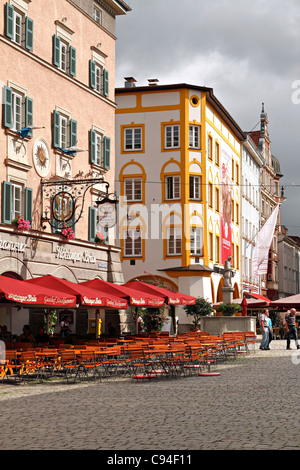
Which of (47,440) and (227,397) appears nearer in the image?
(47,440)

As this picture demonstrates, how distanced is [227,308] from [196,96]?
1947 cm

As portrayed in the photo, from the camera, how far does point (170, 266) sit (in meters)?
52.9

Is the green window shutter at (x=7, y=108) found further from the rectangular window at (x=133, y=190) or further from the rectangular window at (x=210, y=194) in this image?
the rectangular window at (x=210, y=194)

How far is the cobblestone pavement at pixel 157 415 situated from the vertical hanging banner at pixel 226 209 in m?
39.6

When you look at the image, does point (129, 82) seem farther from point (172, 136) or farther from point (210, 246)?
point (210, 246)

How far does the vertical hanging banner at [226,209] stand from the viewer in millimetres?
59750

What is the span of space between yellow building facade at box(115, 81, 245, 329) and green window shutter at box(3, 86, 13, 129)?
25.7 m

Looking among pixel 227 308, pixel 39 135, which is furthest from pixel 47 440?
pixel 227 308

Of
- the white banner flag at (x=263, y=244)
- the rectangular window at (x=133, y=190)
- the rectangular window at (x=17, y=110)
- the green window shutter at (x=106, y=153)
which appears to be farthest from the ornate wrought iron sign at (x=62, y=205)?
the white banner flag at (x=263, y=244)

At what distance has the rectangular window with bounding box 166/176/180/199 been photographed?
176 feet

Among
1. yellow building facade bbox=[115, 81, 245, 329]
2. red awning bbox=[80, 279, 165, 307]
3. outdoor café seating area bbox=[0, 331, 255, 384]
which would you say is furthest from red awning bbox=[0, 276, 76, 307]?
yellow building facade bbox=[115, 81, 245, 329]

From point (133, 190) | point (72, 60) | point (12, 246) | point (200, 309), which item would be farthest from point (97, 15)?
point (200, 309)

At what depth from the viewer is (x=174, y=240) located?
53.0 metres

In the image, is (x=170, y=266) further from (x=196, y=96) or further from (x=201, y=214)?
(x=196, y=96)
